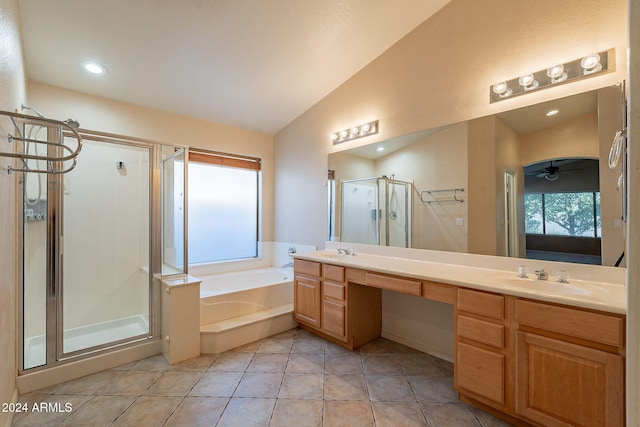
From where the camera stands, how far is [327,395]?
186 cm

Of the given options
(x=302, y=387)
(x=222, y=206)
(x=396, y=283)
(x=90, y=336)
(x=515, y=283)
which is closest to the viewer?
(x=515, y=283)

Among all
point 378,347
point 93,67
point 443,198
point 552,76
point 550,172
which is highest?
point 93,67

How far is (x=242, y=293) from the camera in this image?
2.85 metres

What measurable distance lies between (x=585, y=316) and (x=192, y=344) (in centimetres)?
267

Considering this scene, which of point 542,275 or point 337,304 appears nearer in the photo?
point 542,275

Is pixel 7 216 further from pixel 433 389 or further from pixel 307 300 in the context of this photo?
pixel 433 389

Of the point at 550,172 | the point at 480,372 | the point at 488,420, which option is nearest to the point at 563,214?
the point at 550,172

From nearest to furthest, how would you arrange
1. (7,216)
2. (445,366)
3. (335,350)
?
(7,216), (445,366), (335,350)

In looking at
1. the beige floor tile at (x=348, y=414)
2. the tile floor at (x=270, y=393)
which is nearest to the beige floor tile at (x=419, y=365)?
the tile floor at (x=270, y=393)

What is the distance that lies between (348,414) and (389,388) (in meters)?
0.41

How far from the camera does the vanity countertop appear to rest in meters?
1.32

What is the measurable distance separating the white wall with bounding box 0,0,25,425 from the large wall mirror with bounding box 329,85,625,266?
8.62 feet

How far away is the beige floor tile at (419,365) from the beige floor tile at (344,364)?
36 cm

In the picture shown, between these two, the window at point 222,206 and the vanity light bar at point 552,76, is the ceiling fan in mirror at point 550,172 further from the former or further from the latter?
the window at point 222,206
